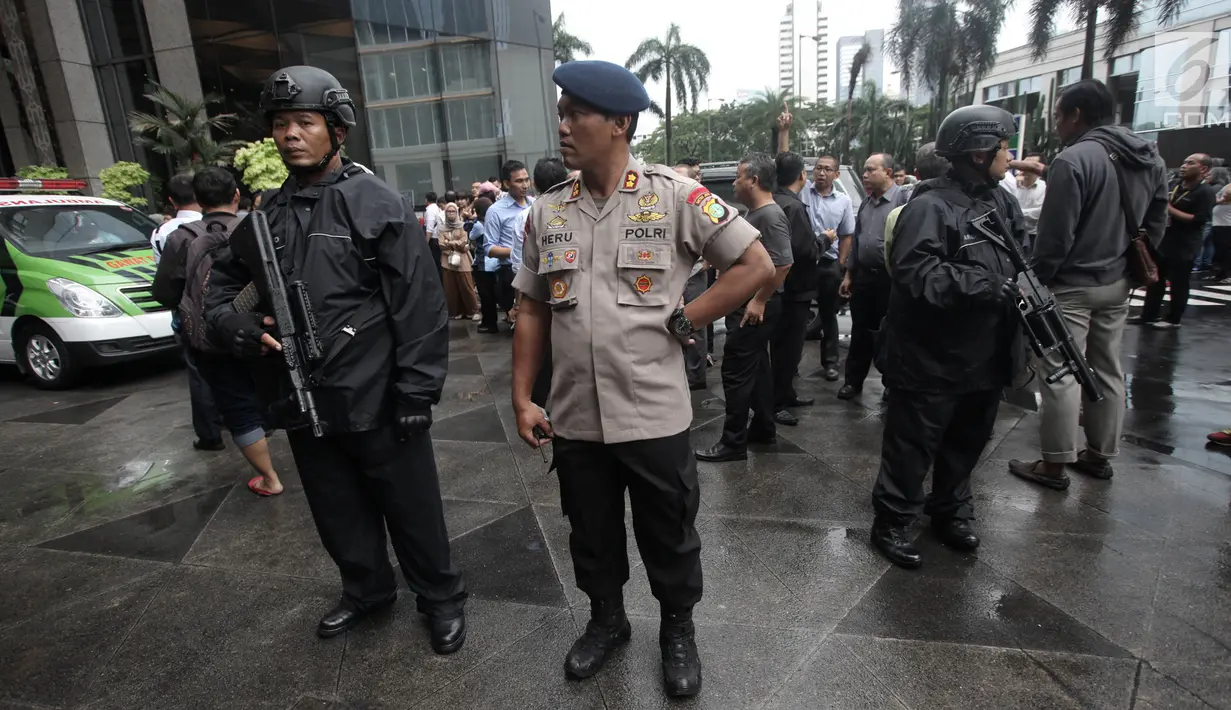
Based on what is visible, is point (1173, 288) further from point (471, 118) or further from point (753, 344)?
point (471, 118)

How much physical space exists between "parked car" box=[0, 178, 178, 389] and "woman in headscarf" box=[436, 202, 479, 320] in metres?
3.46

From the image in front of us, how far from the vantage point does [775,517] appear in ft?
11.5

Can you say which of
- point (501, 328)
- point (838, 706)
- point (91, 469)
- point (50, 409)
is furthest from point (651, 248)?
point (501, 328)

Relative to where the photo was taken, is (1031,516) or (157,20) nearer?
(1031,516)

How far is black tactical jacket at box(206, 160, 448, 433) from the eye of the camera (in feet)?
7.48

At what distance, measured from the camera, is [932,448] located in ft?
9.86

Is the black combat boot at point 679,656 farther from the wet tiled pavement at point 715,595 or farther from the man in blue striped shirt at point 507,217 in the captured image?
the man in blue striped shirt at point 507,217

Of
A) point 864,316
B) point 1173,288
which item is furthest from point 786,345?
point 1173,288

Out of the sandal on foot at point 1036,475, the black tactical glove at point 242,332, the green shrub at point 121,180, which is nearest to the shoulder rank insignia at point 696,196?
the black tactical glove at point 242,332

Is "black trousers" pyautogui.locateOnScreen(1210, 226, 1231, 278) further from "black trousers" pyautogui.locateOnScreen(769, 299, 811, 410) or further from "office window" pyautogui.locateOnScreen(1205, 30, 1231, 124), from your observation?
"office window" pyautogui.locateOnScreen(1205, 30, 1231, 124)

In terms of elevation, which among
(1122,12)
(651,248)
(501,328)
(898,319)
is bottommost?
(501,328)

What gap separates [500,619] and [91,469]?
3.72 m

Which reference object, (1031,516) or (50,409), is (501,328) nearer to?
(50,409)

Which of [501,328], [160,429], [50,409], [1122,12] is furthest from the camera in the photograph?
[1122,12]
